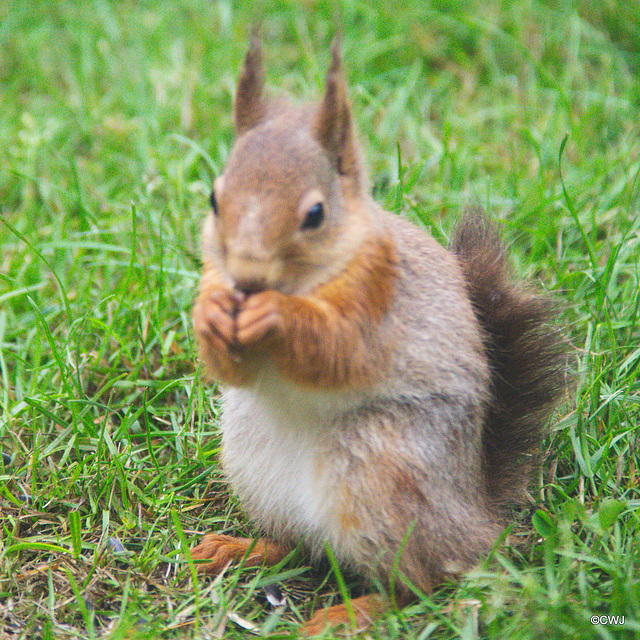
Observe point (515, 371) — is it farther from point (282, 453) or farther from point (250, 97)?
point (250, 97)

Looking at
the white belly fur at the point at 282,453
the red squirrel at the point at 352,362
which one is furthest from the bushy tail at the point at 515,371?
the white belly fur at the point at 282,453

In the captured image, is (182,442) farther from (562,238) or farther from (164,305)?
(562,238)

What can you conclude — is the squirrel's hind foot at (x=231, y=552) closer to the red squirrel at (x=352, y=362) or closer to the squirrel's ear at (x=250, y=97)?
the red squirrel at (x=352, y=362)

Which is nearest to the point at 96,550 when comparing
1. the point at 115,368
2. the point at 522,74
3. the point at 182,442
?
the point at 182,442

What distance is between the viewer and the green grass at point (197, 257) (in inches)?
84.0

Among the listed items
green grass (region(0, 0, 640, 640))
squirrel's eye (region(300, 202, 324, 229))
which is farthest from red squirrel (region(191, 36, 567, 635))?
green grass (region(0, 0, 640, 640))

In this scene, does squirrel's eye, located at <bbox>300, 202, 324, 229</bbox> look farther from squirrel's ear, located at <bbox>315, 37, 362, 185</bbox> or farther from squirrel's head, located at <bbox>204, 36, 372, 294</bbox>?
squirrel's ear, located at <bbox>315, 37, 362, 185</bbox>

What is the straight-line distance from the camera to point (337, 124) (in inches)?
78.2

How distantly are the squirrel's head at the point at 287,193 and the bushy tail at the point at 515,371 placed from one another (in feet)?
1.59

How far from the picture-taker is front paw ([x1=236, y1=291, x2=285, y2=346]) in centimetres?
185

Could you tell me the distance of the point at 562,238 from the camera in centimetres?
324

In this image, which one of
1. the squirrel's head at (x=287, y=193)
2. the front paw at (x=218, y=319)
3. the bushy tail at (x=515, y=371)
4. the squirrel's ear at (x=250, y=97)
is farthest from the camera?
the bushy tail at (x=515, y=371)

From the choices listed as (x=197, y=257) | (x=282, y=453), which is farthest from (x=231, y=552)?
(x=197, y=257)

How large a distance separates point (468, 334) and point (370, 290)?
34cm
